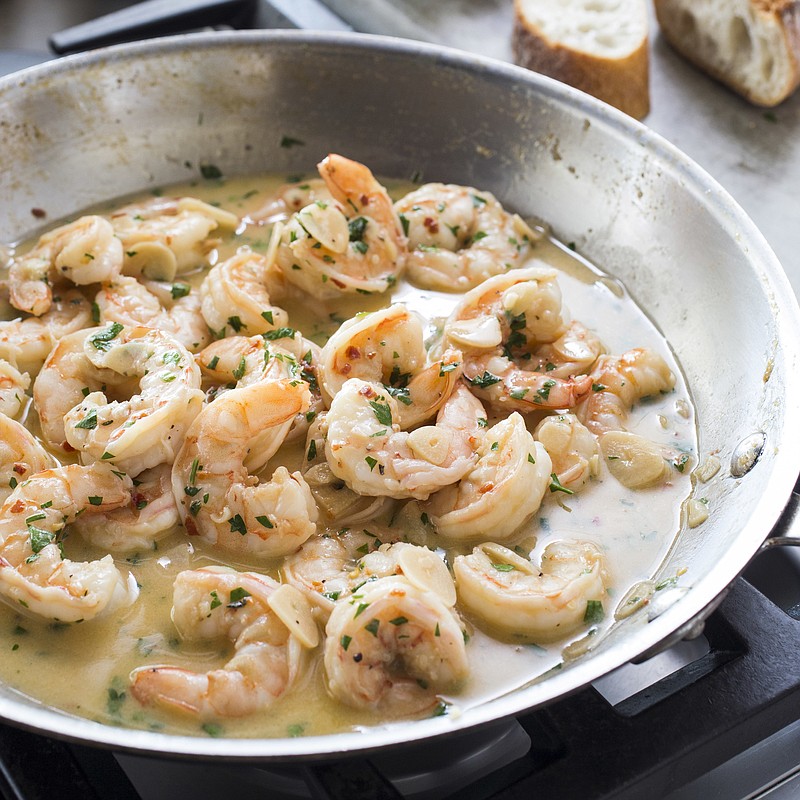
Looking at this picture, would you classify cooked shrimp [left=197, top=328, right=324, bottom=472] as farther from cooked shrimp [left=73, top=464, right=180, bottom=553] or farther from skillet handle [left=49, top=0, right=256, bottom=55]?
skillet handle [left=49, top=0, right=256, bottom=55]

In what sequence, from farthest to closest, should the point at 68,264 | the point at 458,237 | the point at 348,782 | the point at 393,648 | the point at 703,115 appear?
1. the point at 703,115
2. the point at 458,237
3. the point at 68,264
4. the point at 393,648
5. the point at 348,782

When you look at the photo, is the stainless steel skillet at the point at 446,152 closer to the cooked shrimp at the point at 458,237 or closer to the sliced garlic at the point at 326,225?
the cooked shrimp at the point at 458,237

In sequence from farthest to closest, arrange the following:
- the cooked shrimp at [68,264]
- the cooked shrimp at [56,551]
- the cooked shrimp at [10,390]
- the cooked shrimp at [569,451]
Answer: the cooked shrimp at [68,264]
the cooked shrimp at [10,390]
the cooked shrimp at [569,451]
the cooked shrimp at [56,551]

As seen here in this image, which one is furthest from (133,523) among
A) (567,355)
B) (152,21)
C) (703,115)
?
(703,115)

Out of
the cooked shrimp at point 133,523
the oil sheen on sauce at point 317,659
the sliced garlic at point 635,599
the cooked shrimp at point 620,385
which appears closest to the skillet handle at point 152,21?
the oil sheen on sauce at point 317,659

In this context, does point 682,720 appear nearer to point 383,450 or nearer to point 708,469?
point 708,469

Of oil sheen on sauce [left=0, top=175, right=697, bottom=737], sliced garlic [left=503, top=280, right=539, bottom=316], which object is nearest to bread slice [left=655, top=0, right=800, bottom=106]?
oil sheen on sauce [left=0, top=175, right=697, bottom=737]

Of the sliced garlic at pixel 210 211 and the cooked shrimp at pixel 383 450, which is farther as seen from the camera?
the sliced garlic at pixel 210 211
